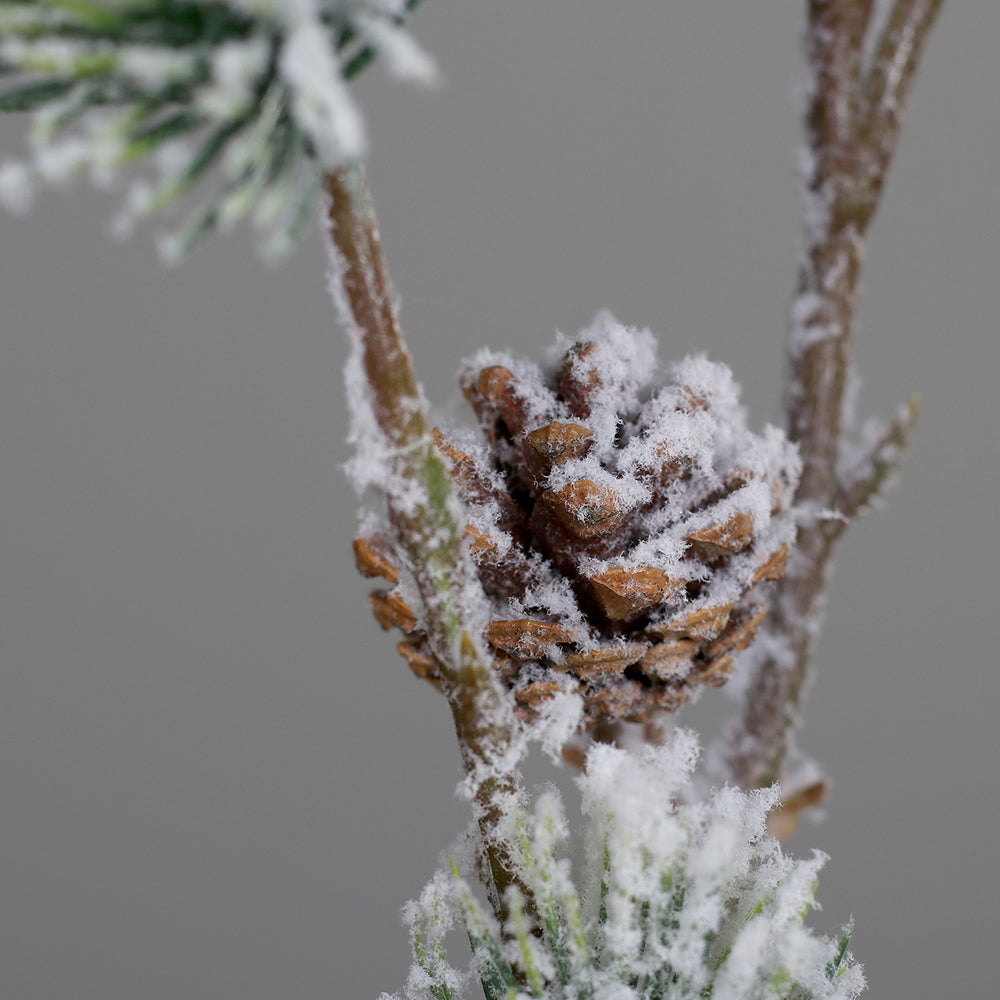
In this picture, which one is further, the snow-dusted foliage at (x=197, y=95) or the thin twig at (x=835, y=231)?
the thin twig at (x=835, y=231)

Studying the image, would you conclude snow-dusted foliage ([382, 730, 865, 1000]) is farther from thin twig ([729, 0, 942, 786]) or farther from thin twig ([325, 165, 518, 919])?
thin twig ([729, 0, 942, 786])

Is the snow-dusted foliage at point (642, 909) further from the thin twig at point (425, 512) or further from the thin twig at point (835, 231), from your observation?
the thin twig at point (835, 231)

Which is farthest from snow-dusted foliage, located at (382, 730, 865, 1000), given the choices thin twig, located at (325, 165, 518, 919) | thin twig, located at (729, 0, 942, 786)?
thin twig, located at (729, 0, 942, 786)

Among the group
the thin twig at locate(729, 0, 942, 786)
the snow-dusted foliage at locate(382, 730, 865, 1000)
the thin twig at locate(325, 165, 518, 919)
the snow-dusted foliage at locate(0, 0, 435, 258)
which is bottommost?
the snow-dusted foliage at locate(382, 730, 865, 1000)

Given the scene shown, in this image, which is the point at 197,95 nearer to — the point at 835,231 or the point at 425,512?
the point at 425,512

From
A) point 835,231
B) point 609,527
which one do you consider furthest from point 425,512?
point 835,231

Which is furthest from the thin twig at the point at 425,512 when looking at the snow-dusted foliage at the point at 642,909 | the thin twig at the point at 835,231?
the thin twig at the point at 835,231

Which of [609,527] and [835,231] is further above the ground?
[835,231]
